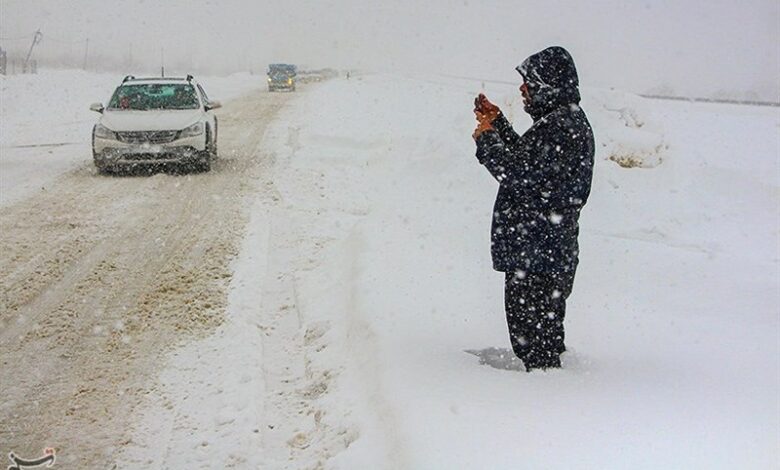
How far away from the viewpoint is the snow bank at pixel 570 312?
341 cm

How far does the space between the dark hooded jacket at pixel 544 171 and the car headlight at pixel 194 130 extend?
347 inches

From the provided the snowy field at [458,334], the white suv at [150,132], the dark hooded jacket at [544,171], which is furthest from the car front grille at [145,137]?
the dark hooded jacket at [544,171]

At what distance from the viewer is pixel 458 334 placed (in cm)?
520

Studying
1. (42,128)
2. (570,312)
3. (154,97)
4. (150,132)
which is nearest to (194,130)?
(150,132)

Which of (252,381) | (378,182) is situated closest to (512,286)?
(252,381)

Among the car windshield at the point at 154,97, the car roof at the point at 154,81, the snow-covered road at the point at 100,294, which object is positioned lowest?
the snow-covered road at the point at 100,294

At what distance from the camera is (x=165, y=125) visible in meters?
11.6

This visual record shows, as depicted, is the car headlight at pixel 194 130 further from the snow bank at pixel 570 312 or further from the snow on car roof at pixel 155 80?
the snow on car roof at pixel 155 80

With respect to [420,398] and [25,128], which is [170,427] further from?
[25,128]

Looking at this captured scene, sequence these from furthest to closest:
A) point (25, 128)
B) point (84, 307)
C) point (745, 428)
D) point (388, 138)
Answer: point (25, 128), point (388, 138), point (84, 307), point (745, 428)

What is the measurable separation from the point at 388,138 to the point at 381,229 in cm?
853

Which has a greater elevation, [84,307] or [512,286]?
[512,286]

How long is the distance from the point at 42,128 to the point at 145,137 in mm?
9352

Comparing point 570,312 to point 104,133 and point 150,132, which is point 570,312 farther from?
point 104,133
